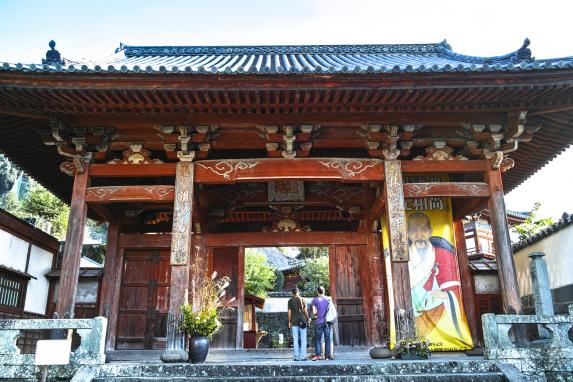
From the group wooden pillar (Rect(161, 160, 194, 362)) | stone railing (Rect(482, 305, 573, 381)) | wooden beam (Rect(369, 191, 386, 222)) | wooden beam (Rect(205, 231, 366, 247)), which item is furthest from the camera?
wooden beam (Rect(205, 231, 366, 247))

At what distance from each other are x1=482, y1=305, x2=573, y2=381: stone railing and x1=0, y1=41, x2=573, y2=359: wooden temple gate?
1.08 metres

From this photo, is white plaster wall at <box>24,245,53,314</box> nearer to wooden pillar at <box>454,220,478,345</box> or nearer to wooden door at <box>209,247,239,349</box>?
wooden door at <box>209,247,239,349</box>

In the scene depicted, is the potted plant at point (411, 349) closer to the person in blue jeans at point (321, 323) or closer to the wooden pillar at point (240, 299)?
the person in blue jeans at point (321, 323)

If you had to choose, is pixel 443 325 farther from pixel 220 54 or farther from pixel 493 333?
pixel 220 54

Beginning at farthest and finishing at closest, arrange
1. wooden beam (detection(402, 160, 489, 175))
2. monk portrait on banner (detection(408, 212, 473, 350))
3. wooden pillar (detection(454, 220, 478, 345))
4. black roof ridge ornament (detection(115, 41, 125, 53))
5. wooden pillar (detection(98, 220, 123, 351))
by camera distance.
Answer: black roof ridge ornament (detection(115, 41, 125, 53)), wooden pillar (detection(98, 220, 123, 351)), wooden pillar (detection(454, 220, 478, 345)), monk portrait on banner (detection(408, 212, 473, 350)), wooden beam (detection(402, 160, 489, 175))

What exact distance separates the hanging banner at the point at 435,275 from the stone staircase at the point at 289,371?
109 inches

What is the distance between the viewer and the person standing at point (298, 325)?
8211 mm

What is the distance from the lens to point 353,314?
37.3 feet

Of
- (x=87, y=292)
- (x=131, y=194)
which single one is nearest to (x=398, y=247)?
(x=131, y=194)

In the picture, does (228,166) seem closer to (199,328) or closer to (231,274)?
(199,328)

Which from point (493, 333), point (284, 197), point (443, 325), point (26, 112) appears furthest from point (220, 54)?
point (493, 333)

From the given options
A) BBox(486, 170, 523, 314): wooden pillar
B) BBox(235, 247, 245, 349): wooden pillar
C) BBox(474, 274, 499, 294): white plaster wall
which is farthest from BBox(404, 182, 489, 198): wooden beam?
BBox(235, 247, 245, 349): wooden pillar

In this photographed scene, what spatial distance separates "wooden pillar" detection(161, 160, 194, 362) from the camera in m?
7.38

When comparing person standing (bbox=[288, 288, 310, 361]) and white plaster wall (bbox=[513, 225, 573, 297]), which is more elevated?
white plaster wall (bbox=[513, 225, 573, 297])
